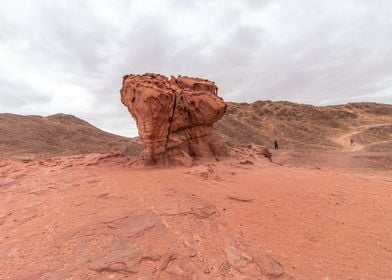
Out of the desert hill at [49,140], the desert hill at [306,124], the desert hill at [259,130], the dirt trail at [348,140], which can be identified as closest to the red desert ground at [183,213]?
the desert hill at [49,140]

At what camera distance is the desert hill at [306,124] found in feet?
106

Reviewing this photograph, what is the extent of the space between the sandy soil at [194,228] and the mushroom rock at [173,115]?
6.60 ft

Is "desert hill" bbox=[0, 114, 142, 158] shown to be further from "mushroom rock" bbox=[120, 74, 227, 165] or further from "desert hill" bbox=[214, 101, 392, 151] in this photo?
"desert hill" bbox=[214, 101, 392, 151]

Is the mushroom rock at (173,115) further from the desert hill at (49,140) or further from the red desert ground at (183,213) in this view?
the desert hill at (49,140)

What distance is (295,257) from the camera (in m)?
4.11

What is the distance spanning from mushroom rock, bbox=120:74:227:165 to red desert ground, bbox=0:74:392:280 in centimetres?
4

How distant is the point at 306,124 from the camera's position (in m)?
39.0

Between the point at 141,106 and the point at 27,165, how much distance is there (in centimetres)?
488

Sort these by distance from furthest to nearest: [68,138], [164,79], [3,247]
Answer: [68,138], [164,79], [3,247]

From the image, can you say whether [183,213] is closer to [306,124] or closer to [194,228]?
[194,228]

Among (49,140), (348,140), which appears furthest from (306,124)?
(49,140)

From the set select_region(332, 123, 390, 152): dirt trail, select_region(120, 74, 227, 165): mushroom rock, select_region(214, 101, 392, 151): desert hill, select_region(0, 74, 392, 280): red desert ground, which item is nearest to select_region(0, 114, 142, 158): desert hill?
select_region(0, 74, 392, 280): red desert ground

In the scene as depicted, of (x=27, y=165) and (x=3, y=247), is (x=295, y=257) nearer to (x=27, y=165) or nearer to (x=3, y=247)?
(x=3, y=247)

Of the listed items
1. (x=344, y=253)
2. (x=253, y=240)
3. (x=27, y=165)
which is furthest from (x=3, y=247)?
(x=27, y=165)
